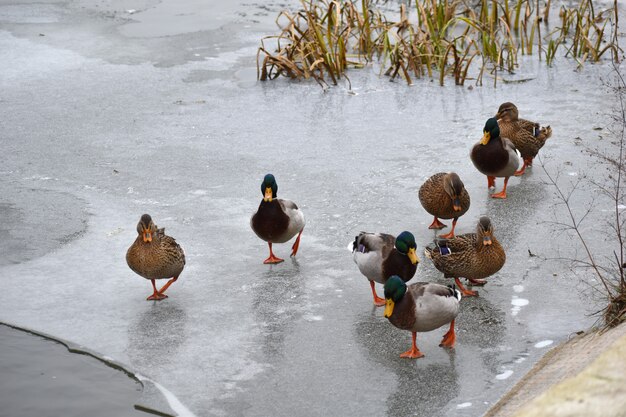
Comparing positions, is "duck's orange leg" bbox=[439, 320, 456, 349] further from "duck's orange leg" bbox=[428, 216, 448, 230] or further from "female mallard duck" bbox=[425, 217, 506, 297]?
"duck's orange leg" bbox=[428, 216, 448, 230]

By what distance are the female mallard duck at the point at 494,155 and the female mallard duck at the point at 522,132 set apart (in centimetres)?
42

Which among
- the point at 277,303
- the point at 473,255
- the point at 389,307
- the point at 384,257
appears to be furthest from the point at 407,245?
the point at 277,303

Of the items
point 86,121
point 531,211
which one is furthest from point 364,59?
point 531,211

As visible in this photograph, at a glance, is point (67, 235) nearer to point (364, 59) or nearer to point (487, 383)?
point (487, 383)

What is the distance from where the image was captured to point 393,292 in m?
5.14

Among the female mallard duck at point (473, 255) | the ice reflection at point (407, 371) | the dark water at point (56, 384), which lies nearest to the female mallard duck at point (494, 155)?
the female mallard duck at point (473, 255)

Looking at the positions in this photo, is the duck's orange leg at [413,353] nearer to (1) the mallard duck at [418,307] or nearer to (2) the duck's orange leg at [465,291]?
(1) the mallard duck at [418,307]

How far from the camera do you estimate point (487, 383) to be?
496 cm

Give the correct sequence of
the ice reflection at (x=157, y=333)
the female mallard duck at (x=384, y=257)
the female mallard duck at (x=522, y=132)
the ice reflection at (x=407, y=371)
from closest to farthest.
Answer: the ice reflection at (x=407, y=371) → the ice reflection at (x=157, y=333) → the female mallard duck at (x=384, y=257) → the female mallard duck at (x=522, y=132)

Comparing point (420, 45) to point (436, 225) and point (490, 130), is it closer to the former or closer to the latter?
point (490, 130)

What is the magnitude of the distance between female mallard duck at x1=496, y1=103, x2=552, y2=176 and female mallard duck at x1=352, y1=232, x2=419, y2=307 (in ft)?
8.02

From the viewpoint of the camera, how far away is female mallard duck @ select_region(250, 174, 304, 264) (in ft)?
20.9

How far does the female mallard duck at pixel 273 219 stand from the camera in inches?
250

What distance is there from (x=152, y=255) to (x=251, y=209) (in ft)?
5.47
